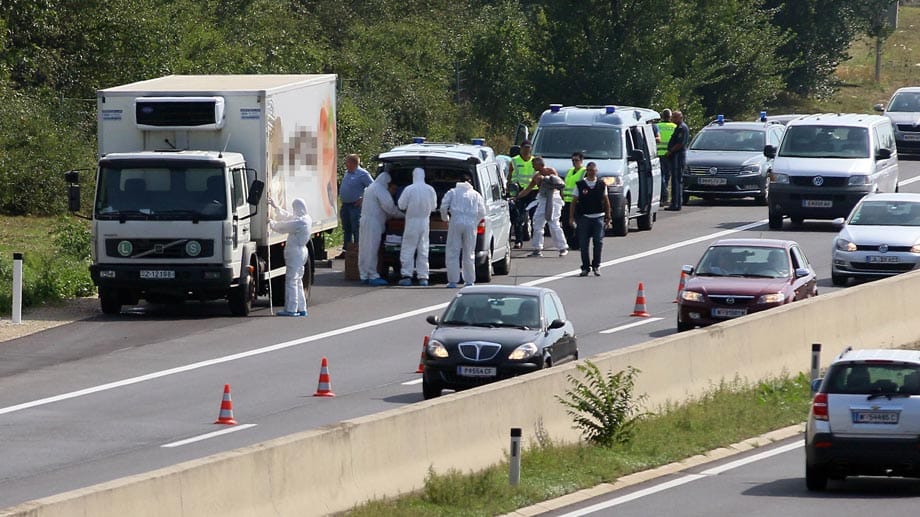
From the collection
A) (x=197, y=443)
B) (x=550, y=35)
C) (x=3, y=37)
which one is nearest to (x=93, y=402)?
(x=197, y=443)

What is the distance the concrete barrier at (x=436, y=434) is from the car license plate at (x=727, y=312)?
41.6 inches

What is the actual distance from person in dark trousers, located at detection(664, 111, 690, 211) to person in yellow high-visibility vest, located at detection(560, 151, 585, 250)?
15.4 ft

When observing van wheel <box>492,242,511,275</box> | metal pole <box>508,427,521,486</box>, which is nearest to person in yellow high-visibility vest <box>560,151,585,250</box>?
van wheel <box>492,242,511,275</box>

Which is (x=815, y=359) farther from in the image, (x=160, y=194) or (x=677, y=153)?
(x=677, y=153)

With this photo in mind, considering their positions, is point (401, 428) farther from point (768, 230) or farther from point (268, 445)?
point (768, 230)

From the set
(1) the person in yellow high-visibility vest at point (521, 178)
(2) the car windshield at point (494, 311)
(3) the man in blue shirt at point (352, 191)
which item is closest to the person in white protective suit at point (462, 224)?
(3) the man in blue shirt at point (352, 191)

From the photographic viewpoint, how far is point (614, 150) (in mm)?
34406

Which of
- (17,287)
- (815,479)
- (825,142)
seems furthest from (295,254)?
(825,142)

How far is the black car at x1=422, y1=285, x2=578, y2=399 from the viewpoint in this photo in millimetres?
19172

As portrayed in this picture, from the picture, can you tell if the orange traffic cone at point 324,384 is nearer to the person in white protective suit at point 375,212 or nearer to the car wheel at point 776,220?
the person in white protective suit at point 375,212

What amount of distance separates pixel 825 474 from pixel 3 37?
77.5ft

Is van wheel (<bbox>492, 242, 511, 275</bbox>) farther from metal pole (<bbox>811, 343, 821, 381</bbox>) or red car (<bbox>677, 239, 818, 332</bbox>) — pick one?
metal pole (<bbox>811, 343, 821, 381</bbox>)

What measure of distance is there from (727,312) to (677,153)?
15.0 meters

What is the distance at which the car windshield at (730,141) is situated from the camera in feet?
132
